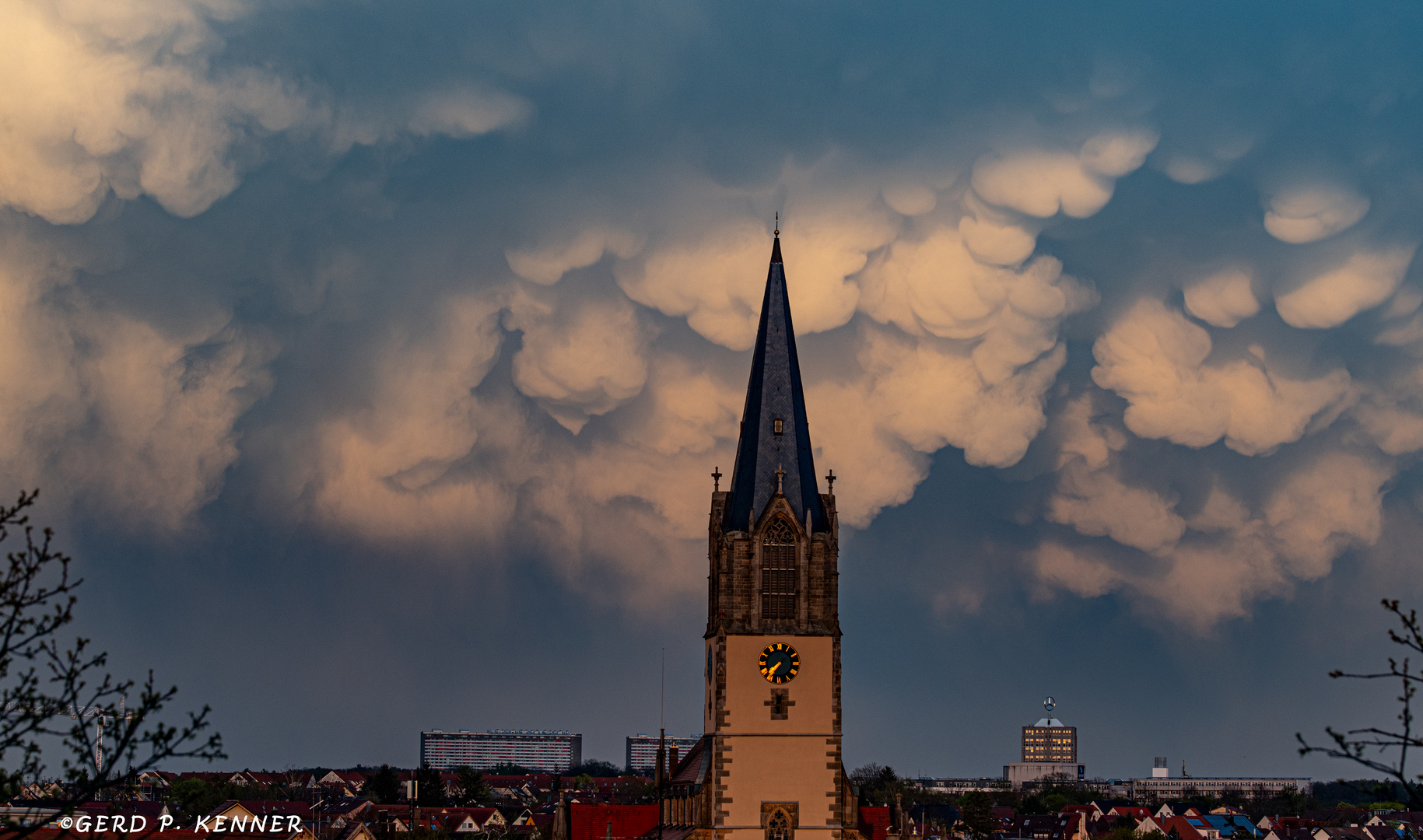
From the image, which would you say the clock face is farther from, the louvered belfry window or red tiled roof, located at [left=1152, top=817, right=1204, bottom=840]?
red tiled roof, located at [left=1152, top=817, right=1204, bottom=840]

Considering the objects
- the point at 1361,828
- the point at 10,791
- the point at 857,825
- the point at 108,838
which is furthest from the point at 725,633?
the point at 1361,828

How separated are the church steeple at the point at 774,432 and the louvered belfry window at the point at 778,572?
0.87 metres

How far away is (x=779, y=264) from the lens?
71562 millimetres

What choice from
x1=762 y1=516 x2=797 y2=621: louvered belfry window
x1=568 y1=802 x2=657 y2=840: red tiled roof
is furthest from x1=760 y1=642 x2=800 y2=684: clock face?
x1=568 y1=802 x2=657 y2=840: red tiled roof

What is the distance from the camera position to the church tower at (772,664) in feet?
210

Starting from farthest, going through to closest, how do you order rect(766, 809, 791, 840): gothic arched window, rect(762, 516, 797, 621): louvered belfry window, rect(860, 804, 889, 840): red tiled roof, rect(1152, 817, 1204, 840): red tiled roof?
rect(1152, 817, 1204, 840): red tiled roof → rect(762, 516, 797, 621): louvered belfry window → rect(860, 804, 889, 840): red tiled roof → rect(766, 809, 791, 840): gothic arched window

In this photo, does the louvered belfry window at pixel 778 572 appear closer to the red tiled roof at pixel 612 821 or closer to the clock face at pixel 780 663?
the clock face at pixel 780 663

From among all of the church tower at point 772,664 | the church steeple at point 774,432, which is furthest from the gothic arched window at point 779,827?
the church steeple at point 774,432

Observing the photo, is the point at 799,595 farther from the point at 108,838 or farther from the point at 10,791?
the point at 10,791

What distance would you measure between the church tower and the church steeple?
76 millimetres

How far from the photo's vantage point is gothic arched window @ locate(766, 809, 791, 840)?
209 ft

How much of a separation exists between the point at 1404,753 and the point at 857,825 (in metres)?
45.4

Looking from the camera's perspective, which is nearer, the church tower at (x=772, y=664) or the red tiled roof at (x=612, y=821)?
the church tower at (x=772, y=664)

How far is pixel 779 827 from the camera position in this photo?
A: 209 feet
